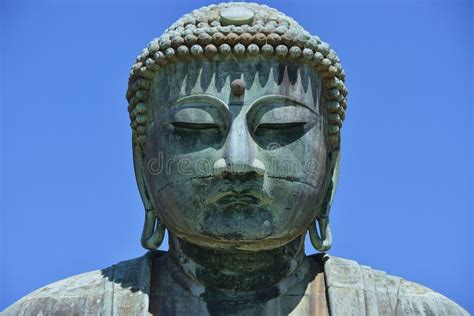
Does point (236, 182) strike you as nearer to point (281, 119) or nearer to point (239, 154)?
point (239, 154)

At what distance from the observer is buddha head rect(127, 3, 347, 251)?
16.3m

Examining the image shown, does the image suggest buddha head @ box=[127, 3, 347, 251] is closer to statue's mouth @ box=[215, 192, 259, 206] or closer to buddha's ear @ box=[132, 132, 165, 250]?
statue's mouth @ box=[215, 192, 259, 206]

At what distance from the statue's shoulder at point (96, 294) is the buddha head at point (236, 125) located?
0.60 metres

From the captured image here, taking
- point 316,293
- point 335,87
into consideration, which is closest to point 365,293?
point 316,293

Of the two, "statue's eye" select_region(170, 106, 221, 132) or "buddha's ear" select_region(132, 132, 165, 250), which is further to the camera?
"buddha's ear" select_region(132, 132, 165, 250)

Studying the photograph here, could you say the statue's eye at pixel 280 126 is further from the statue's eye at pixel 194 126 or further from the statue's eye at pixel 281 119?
the statue's eye at pixel 194 126

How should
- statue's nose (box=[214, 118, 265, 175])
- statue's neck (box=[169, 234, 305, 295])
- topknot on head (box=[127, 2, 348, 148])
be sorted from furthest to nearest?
statue's neck (box=[169, 234, 305, 295]) → topknot on head (box=[127, 2, 348, 148]) → statue's nose (box=[214, 118, 265, 175])

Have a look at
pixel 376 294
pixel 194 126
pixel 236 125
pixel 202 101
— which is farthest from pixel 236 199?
pixel 376 294

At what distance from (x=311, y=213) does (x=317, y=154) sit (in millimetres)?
558

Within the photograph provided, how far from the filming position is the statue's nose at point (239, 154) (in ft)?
52.9

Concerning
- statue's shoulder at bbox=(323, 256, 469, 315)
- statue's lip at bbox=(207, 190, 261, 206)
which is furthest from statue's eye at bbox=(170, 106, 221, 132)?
statue's shoulder at bbox=(323, 256, 469, 315)

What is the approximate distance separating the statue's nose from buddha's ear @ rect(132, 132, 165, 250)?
1220 millimetres

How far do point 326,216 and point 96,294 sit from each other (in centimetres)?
235

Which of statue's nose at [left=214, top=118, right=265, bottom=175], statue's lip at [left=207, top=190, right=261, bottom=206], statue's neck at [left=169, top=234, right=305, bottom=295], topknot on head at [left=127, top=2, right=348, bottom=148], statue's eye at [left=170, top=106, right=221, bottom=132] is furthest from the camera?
statue's neck at [left=169, top=234, right=305, bottom=295]
